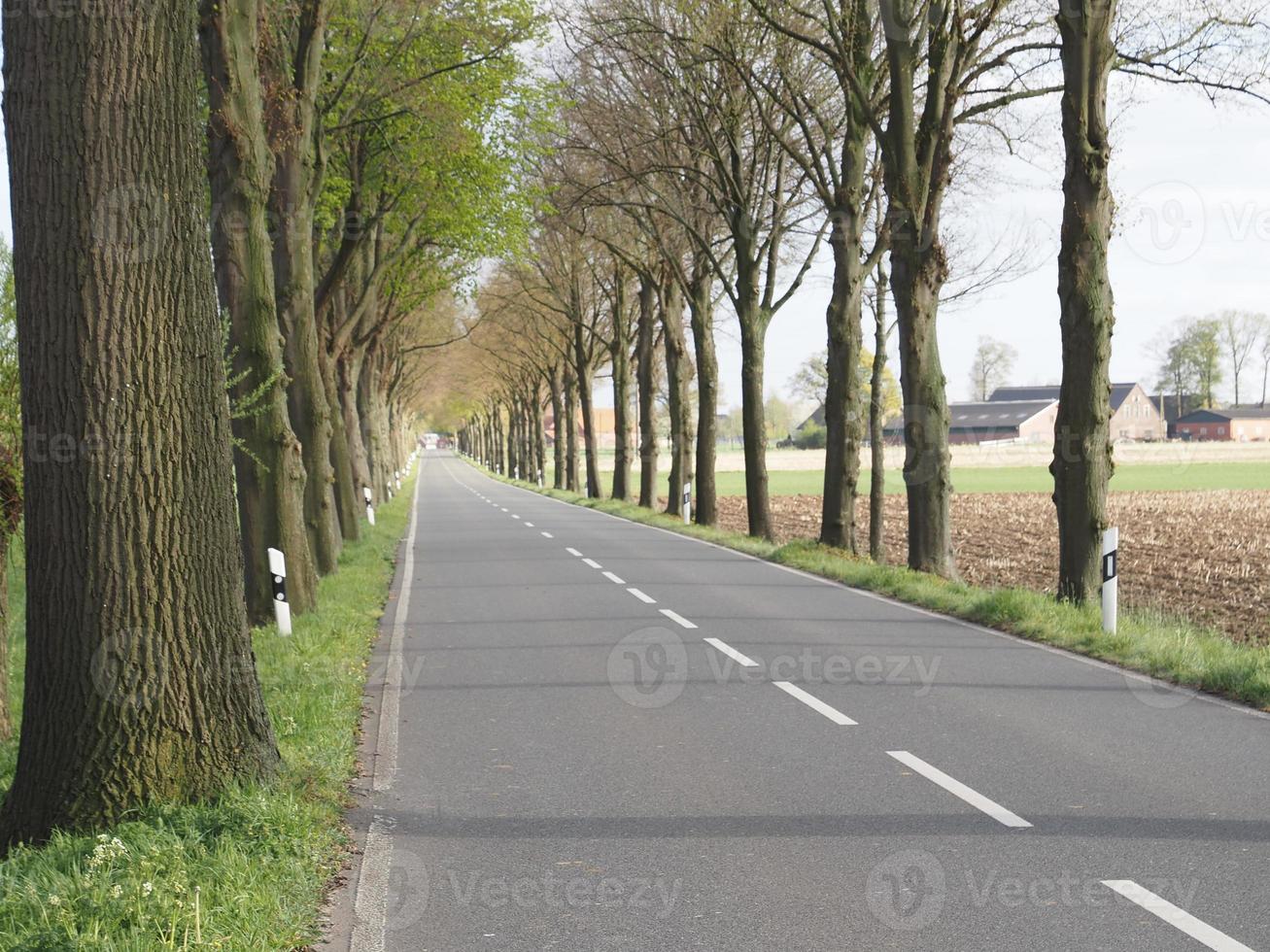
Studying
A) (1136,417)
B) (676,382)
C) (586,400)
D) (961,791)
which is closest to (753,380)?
(676,382)

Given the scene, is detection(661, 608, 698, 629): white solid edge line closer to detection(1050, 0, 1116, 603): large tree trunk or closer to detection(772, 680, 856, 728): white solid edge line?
detection(772, 680, 856, 728): white solid edge line

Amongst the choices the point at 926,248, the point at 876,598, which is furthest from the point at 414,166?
the point at 876,598

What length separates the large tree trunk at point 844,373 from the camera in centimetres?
1995

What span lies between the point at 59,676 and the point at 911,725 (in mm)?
5076

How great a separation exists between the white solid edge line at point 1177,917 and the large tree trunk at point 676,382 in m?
25.9

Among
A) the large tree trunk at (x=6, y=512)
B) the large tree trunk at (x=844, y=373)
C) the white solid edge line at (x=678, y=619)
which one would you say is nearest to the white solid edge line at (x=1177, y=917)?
the large tree trunk at (x=6, y=512)

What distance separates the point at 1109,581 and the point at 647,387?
23.9 meters

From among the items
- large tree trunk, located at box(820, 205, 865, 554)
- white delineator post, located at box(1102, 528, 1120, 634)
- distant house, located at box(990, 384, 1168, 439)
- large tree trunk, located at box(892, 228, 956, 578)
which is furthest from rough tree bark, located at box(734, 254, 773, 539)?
distant house, located at box(990, 384, 1168, 439)

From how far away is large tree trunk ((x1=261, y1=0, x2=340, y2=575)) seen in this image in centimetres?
1415

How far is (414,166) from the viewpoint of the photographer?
2158 centimetres

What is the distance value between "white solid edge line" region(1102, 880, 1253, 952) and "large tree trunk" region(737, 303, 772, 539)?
1910cm

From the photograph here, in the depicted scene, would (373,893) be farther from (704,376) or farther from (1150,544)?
(1150,544)

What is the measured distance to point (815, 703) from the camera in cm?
864

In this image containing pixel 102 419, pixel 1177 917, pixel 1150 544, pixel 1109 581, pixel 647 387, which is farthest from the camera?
pixel 647 387
